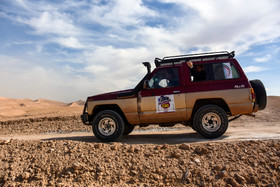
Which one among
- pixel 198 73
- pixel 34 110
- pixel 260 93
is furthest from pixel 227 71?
pixel 34 110

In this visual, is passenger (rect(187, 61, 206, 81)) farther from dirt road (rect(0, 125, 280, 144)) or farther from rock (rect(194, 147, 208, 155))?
rock (rect(194, 147, 208, 155))

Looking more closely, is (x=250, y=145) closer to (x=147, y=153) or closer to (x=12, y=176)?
(x=147, y=153)

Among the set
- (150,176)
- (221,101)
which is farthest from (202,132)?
(150,176)

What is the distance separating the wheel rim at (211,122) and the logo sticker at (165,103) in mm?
949

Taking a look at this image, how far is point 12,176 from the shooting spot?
471 centimetres

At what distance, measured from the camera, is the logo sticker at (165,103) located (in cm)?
664

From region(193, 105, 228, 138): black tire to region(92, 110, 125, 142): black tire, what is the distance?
2168mm

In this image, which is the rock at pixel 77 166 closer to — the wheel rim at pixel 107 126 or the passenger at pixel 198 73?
the wheel rim at pixel 107 126

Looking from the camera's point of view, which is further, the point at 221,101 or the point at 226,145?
the point at 221,101

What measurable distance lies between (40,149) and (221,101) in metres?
5.01

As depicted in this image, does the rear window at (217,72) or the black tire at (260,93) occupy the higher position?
the rear window at (217,72)

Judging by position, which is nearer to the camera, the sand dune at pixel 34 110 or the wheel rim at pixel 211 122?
the wheel rim at pixel 211 122

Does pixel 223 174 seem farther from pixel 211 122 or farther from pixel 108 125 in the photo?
pixel 108 125

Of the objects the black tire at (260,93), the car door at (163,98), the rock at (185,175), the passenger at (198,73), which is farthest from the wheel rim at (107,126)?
the black tire at (260,93)
